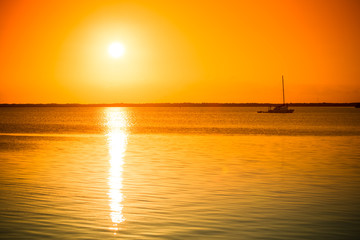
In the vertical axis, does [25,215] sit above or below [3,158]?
below

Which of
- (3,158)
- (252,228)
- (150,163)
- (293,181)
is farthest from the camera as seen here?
(3,158)

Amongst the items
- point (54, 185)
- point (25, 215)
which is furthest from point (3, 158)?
point (25, 215)

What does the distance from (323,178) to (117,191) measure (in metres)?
11.7

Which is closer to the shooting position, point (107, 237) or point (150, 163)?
point (107, 237)

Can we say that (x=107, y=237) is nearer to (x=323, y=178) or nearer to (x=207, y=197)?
(x=207, y=197)

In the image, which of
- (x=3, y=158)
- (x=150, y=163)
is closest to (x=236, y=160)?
(x=150, y=163)

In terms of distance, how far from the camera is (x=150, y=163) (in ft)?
116

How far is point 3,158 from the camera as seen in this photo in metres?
38.8

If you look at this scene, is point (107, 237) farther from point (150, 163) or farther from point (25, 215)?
point (150, 163)

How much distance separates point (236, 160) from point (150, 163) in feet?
21.8

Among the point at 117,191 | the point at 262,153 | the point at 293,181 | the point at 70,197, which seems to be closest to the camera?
the point at 70,197

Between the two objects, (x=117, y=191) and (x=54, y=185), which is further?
(x=54, y=185)

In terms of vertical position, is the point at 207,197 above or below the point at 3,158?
below

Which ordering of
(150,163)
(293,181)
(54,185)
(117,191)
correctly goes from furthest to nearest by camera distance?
(150,163)
(293,181)
(54,185)
(117,191)
